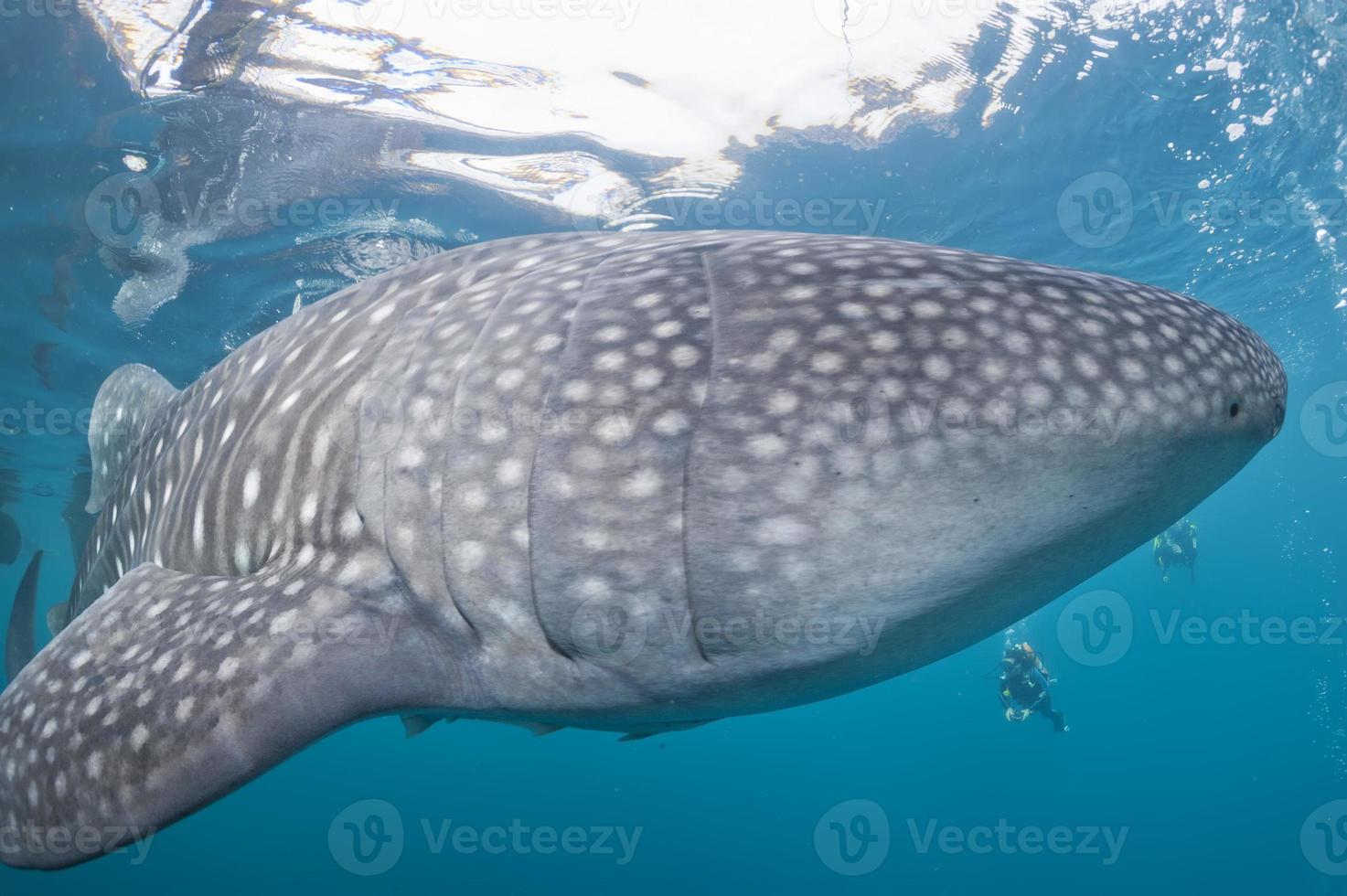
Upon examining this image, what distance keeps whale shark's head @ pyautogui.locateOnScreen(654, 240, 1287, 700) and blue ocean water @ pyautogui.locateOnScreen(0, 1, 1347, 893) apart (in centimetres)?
204

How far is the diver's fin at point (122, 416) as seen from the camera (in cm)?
459

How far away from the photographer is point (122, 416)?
4.74 m

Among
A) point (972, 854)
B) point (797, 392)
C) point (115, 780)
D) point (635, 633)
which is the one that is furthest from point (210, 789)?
point (972, 854)

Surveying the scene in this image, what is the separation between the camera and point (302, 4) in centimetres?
785

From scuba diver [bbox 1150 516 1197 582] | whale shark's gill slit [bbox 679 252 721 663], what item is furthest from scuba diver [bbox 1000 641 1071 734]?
whale shark's gill slit [bbox 679 252 721 663]

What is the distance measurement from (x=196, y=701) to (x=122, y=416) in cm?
371

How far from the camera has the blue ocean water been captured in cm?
1007

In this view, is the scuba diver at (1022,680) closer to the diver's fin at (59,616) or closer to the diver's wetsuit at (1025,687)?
the diver's wetsuit at (1025,687)

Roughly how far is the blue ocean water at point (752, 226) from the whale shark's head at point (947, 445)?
2042 mm

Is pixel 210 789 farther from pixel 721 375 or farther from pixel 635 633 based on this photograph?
pixel 721 375

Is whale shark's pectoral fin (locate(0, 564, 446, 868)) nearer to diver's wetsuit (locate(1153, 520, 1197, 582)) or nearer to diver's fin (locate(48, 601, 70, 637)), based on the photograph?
diver's fin (locate(48, 601, 70, 637))

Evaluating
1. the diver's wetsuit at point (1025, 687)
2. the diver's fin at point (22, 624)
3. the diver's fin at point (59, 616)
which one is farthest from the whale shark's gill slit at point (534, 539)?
the diver's wetsuit at point (1025, 687)

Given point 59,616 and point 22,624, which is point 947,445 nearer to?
point 59,616

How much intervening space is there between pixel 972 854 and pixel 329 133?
35.7 metres
